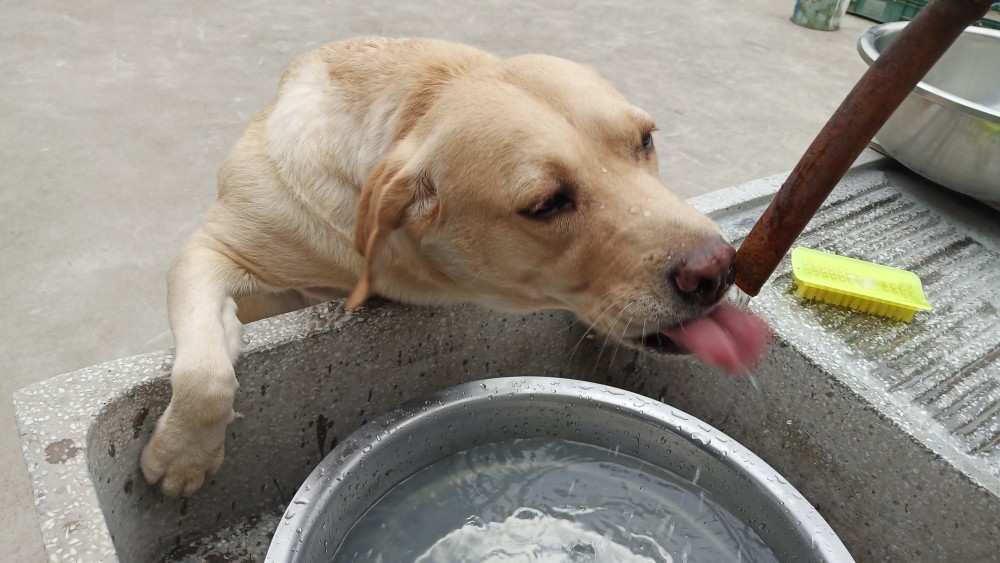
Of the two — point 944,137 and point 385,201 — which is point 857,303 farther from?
point 385,201

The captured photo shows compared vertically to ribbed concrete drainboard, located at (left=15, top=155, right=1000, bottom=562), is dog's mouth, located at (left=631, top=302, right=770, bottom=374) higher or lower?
higher

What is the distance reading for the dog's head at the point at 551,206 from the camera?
1379 millimetres

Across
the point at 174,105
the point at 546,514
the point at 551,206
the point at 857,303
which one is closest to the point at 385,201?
the point at 551,206

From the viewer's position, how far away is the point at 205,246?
1.75 m

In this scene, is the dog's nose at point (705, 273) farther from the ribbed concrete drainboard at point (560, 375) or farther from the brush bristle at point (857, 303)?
the brush bristle at point (857, 303)

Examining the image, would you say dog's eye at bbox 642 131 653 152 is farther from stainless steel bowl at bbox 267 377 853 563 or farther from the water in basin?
the water in basin

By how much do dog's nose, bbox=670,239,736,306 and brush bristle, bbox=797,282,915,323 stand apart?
70cm

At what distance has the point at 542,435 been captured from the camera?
1765 millimetres

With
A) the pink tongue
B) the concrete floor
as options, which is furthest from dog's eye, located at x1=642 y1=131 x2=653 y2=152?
the concrete floor

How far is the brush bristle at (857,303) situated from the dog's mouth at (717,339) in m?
0.59

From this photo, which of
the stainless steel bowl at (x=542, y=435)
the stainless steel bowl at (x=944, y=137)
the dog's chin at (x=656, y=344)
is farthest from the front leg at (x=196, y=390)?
the stainless steel bowl at (x=944, y=137)

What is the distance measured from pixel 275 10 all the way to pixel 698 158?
3.60 m

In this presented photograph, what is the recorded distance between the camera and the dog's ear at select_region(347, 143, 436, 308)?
57.1 inches

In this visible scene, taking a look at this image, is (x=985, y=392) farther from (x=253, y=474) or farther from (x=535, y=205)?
(x=253, y=474)
